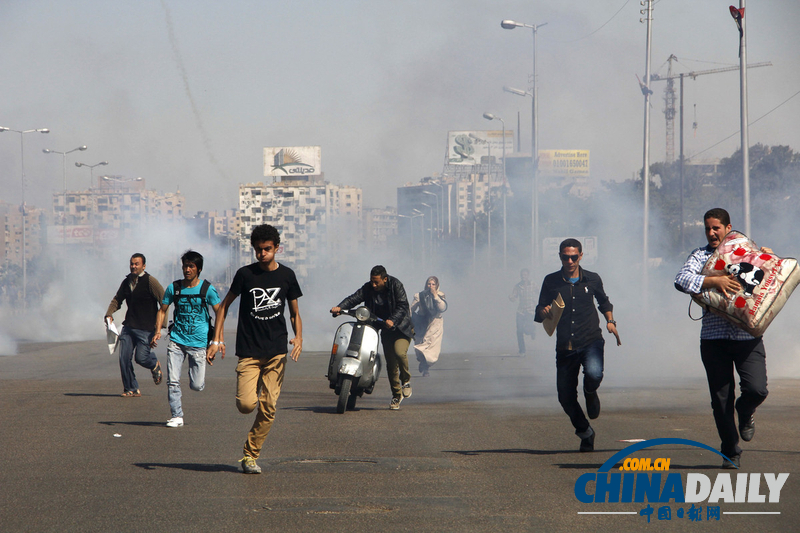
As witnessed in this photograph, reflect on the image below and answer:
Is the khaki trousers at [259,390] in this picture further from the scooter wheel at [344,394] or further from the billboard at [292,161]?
the billboard at [292,161]

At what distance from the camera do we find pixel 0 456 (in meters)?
6.96

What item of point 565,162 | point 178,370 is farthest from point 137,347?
point 565,162

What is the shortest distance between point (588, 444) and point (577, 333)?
835mm

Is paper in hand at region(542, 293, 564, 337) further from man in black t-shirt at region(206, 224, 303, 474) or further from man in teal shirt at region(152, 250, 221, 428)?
man in teal shirt at region(152, 250, 221, 428)

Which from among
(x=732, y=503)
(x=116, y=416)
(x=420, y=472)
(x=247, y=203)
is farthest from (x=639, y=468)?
(x=247, y=203)

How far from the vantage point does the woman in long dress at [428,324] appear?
1494 cm

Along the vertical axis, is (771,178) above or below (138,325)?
above

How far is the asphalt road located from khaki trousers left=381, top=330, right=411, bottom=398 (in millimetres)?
320

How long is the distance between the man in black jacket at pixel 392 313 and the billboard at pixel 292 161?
99913 mm

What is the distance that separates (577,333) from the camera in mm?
7059

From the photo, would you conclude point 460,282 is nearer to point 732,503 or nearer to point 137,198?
point 732,503

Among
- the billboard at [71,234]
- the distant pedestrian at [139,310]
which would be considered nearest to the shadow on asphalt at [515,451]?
the distant pedestrian at [139,310]

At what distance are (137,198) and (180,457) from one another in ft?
432

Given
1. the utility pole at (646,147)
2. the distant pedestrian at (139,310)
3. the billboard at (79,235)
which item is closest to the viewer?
the distant pedestrian at (139,310)
